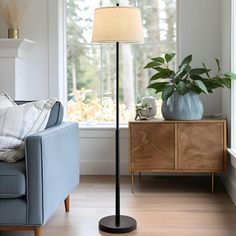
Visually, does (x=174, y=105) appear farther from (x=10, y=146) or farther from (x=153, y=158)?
(x=10, y=146)

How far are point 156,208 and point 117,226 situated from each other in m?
0.59

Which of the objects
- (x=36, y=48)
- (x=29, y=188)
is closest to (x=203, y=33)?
(x=36, y=48)

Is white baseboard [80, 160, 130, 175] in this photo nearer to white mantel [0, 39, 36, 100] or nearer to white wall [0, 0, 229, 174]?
white wall [0, 0, 229, 174]

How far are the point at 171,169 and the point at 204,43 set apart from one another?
1394 mm

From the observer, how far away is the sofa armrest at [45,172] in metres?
2.41

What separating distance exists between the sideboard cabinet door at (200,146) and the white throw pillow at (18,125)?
4.62 feet

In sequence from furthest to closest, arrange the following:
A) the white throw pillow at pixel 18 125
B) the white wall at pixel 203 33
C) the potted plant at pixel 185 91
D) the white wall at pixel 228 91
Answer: the white wall at pixel 203 33 → the potted plant at pixel 185 91 → the white wall at pixel 228 91 → the white throw pillow at pixel 18 125

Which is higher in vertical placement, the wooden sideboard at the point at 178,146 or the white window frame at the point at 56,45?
the white window frame at the point at 56,45

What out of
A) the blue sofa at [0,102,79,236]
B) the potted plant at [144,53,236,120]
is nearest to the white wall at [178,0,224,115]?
the potted plant at [144,53,236,120]

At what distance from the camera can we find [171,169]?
3834 millimetres

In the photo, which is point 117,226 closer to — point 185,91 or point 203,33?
point 185,91

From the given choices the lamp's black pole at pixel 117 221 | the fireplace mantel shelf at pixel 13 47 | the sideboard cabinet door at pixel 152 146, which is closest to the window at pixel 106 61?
the fireplace mantel shelf at pixel 13 47

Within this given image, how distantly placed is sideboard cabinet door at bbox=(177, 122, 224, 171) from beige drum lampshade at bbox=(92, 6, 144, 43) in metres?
1.27

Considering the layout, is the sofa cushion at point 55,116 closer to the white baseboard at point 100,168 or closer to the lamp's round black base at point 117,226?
the lamp's round black base at point 117,226
